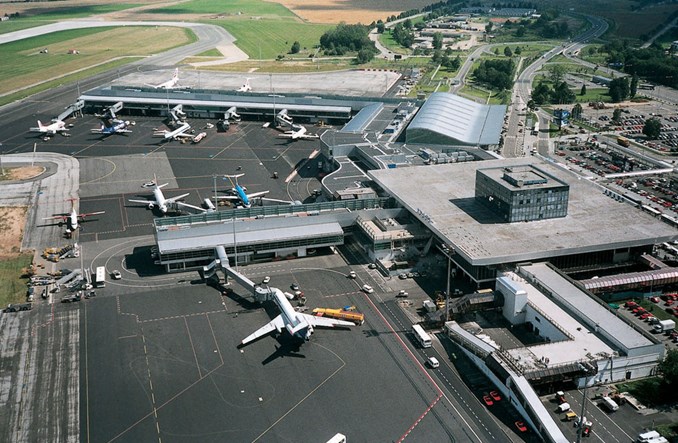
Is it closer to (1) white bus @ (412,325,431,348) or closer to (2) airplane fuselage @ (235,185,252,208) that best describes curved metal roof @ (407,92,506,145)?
(2) airplane fuselage @ (235,185,252,208)

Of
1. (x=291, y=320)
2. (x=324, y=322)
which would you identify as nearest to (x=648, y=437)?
(x=324, y=322)

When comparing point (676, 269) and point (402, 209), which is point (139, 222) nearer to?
point (402, 209)

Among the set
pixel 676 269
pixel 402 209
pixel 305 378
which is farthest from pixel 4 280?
pixel 676 269

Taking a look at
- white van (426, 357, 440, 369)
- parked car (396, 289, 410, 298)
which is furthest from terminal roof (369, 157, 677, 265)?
white van (426, 357, 440, 369)

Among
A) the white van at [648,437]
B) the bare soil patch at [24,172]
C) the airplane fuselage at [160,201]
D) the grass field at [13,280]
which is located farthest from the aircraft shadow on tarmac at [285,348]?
the bare soil patch at [24,172]

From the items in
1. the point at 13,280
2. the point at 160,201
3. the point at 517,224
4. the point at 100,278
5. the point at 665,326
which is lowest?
the point at 665,326

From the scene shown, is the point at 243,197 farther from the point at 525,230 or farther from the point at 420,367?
the point at 420,367

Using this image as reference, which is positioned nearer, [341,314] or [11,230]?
[341,314]
